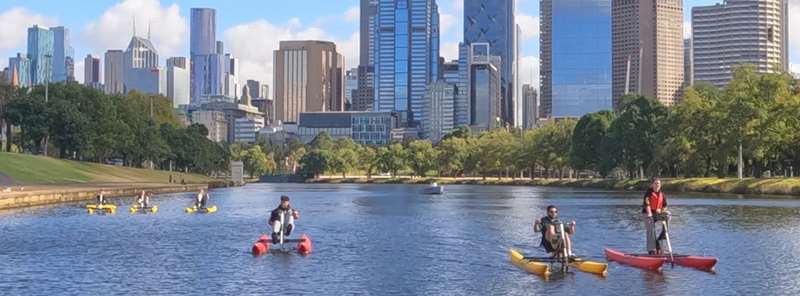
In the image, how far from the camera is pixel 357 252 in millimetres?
42875

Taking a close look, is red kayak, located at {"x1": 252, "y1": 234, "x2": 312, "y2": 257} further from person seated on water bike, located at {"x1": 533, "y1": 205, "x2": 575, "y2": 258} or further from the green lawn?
the green lawn

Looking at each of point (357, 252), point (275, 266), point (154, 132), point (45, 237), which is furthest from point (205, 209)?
point (154, 132)

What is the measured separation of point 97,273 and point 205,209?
44.8 m

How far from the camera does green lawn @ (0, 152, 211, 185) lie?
118 m

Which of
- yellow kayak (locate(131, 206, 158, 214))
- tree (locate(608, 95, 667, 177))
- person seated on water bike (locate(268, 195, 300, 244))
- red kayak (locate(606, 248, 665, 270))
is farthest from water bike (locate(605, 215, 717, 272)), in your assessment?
tree (locate(608, 95, 667, 177))

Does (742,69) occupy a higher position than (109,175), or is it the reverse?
(742,69)

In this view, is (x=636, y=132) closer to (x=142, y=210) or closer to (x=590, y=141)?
(x=590, y=141)

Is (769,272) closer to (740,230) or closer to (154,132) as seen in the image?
(740,230)

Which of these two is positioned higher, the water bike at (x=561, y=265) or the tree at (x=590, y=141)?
the tree at (x=590, y=141)

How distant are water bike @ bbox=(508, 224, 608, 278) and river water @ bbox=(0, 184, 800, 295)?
439 millimetres

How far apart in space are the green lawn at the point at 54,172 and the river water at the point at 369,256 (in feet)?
165

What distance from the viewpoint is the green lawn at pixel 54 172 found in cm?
11762

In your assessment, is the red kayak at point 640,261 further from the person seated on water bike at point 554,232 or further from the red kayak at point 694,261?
the person seated on water bike at point 554,232

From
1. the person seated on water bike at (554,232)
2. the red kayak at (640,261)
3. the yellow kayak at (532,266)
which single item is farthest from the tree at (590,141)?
the person seated on water bike at (554,232)
